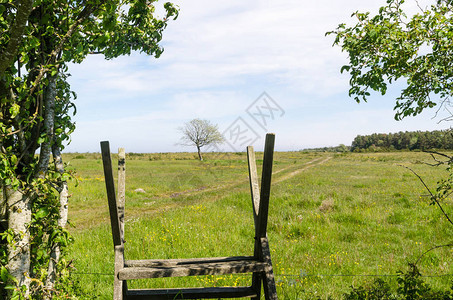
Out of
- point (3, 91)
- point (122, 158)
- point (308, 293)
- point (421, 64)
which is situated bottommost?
→ point (308, 293)

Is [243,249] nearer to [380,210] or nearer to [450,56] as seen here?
[450,56]

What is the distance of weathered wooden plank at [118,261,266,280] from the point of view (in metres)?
3.62

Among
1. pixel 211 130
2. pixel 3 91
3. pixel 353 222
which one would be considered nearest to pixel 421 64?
pixel 3 91

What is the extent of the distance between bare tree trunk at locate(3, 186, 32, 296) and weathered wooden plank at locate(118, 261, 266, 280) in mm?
1307

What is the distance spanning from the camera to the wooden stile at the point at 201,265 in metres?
3.63

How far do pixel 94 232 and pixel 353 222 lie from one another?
9205 mm

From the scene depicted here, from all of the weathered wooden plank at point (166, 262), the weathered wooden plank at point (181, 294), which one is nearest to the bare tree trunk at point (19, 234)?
the weathered wooden plank at point (166, 262)

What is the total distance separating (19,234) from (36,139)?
126 cm

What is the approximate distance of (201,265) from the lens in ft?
12.7

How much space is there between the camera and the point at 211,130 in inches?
2685

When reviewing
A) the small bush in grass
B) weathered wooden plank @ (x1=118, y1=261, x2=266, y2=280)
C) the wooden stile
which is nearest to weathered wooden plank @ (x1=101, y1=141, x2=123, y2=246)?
the wooden stile

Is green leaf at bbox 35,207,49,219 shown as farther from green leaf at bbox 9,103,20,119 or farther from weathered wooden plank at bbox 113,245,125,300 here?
green leaf at bbox 9,103,20,119

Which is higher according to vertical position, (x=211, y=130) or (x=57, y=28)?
(x=211, y=130)

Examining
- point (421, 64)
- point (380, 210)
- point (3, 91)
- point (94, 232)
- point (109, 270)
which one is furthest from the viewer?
point (380, 210)
